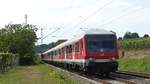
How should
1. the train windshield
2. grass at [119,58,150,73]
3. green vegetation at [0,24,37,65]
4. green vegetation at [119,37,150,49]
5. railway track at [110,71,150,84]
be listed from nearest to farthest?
railway track at [110,71,150,84] < the train windshield < grass at [119,58,150,73] < green vegetation at [119,37,150,49] < green vegetation at [0,24,37,65]

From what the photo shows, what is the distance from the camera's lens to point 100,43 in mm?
31062

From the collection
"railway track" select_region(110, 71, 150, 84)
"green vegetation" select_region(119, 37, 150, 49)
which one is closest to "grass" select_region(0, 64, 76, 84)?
"railway track" select_region(110, 71, 150, 84)

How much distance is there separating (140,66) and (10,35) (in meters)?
45.9

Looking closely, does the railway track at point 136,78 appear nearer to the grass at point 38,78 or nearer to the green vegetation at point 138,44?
the grass at point 38,78

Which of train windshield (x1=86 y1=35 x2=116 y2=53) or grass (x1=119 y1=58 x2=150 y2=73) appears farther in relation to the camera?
grass (x1=119 y1=58 x2=150 y2=73)

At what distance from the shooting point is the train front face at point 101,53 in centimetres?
3019

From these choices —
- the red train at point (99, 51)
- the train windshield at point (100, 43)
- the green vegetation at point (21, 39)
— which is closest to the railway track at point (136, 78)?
the red train at point (99, 51)

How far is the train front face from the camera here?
30.2 metres

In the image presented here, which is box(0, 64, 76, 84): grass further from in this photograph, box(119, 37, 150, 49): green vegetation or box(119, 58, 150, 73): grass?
box(119, 37, 150, 49): green vegetation

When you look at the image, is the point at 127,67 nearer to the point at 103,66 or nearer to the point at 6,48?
the point at 103,66

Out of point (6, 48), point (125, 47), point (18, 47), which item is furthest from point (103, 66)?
point (18, 47)

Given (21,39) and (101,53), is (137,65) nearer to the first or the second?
(101,53)

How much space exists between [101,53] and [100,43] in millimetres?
838

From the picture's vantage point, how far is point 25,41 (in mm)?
87750
